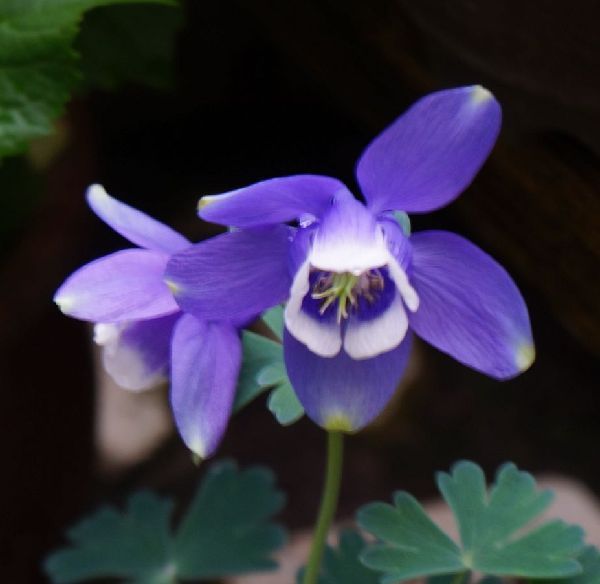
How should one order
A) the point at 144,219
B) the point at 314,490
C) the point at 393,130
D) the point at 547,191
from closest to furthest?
1. the point at 393,130
2. the point at 144,219
3. the point at 547,191
4. the point at 314,490

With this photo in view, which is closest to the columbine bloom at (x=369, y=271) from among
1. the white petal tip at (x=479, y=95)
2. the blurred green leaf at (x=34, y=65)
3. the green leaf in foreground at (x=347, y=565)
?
the white petal tip at (x=479, y=95)

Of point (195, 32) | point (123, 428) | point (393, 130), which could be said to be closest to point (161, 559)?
point (393, 130)

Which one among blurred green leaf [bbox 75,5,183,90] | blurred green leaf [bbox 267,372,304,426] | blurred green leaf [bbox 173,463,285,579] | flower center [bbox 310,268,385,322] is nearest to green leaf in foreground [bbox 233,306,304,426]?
blurred green leaf [bbox 267,372,304,426]

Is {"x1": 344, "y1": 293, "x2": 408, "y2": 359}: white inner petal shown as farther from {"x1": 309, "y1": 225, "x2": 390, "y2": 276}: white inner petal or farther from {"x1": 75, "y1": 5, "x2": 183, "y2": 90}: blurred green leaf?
{"x1": 75, "y1": 5, "x2": 183, "y2": 90}: blurred green leaf

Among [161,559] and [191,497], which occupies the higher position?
[161,559]

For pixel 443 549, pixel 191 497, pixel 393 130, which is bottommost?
pixel 191 497

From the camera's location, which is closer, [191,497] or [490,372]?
[490,372]

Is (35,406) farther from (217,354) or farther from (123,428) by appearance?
(217,354)
